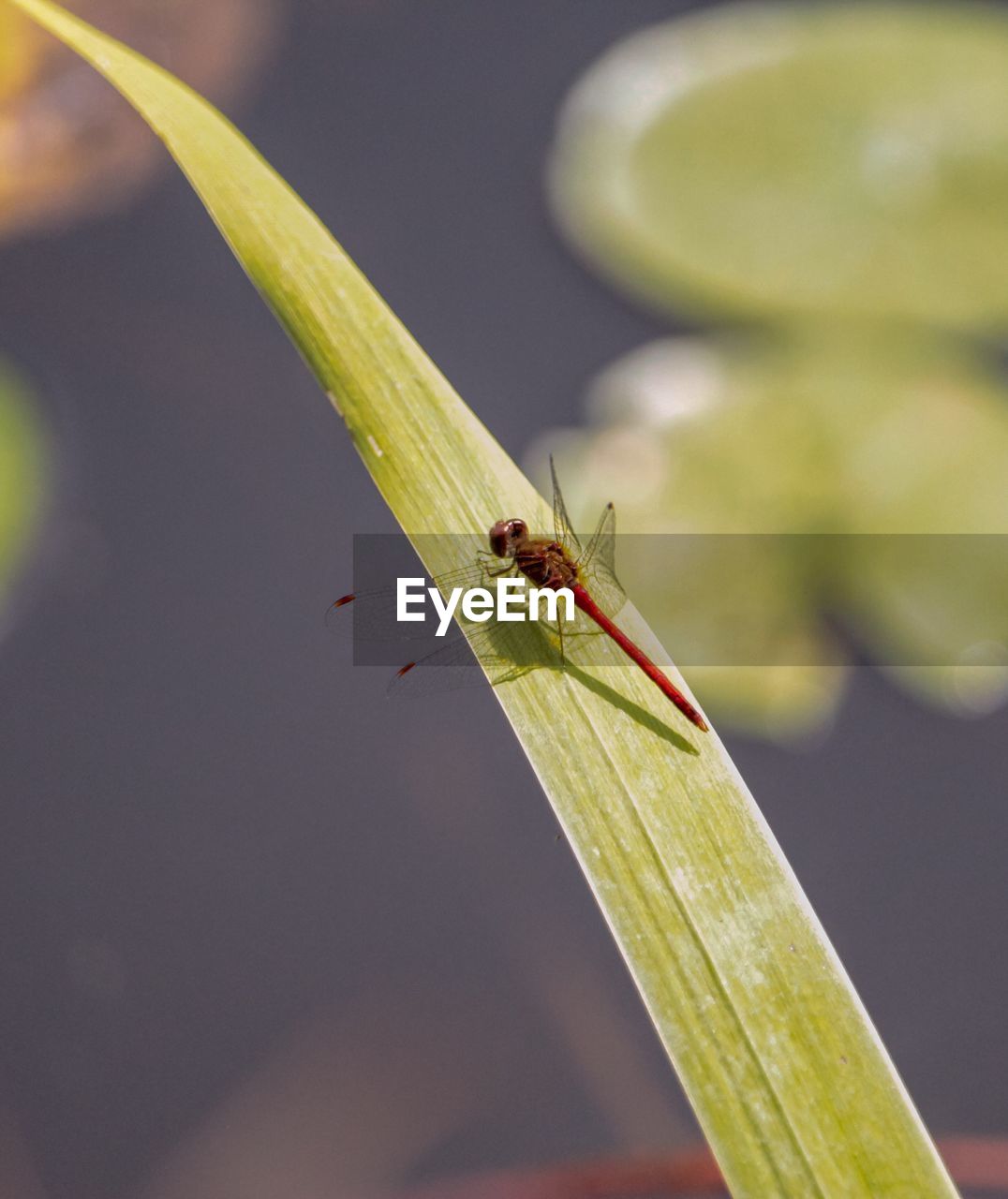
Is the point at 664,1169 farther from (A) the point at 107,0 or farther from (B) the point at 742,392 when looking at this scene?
(A) the point at 107,0

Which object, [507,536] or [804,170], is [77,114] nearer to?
[804,170]

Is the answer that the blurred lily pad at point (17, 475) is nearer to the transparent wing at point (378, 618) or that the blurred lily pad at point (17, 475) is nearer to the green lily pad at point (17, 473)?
the green lily pad at point (17, 473)

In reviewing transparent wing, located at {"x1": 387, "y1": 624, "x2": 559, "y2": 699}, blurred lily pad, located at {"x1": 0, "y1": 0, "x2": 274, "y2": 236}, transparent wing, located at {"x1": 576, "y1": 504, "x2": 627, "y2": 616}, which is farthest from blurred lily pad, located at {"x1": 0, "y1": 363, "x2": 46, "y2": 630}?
transparent wing, located at {"x1": 576, "y1": 504, "x2": 627, "y2": 616}

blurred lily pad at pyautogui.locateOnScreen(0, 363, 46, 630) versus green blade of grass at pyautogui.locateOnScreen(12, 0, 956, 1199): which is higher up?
blurred lily pad at pyautogui.locateOnScreen(0, 363, 46, 630)

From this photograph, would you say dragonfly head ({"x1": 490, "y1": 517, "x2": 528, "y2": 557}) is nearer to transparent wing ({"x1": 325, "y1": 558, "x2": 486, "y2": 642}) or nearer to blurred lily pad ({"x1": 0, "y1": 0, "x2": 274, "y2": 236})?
transparent wing ({"x1": 325, "y1": 558, "x2": 486, "y2": 642})


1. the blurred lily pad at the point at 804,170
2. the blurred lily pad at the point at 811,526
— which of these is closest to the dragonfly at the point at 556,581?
the blurred lily pad at the point at 811,526

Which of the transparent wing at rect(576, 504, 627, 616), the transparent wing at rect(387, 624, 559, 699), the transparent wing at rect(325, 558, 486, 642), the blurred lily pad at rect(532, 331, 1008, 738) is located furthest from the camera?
the blurred lily pad at rect(532, 331, 1008, 738)
